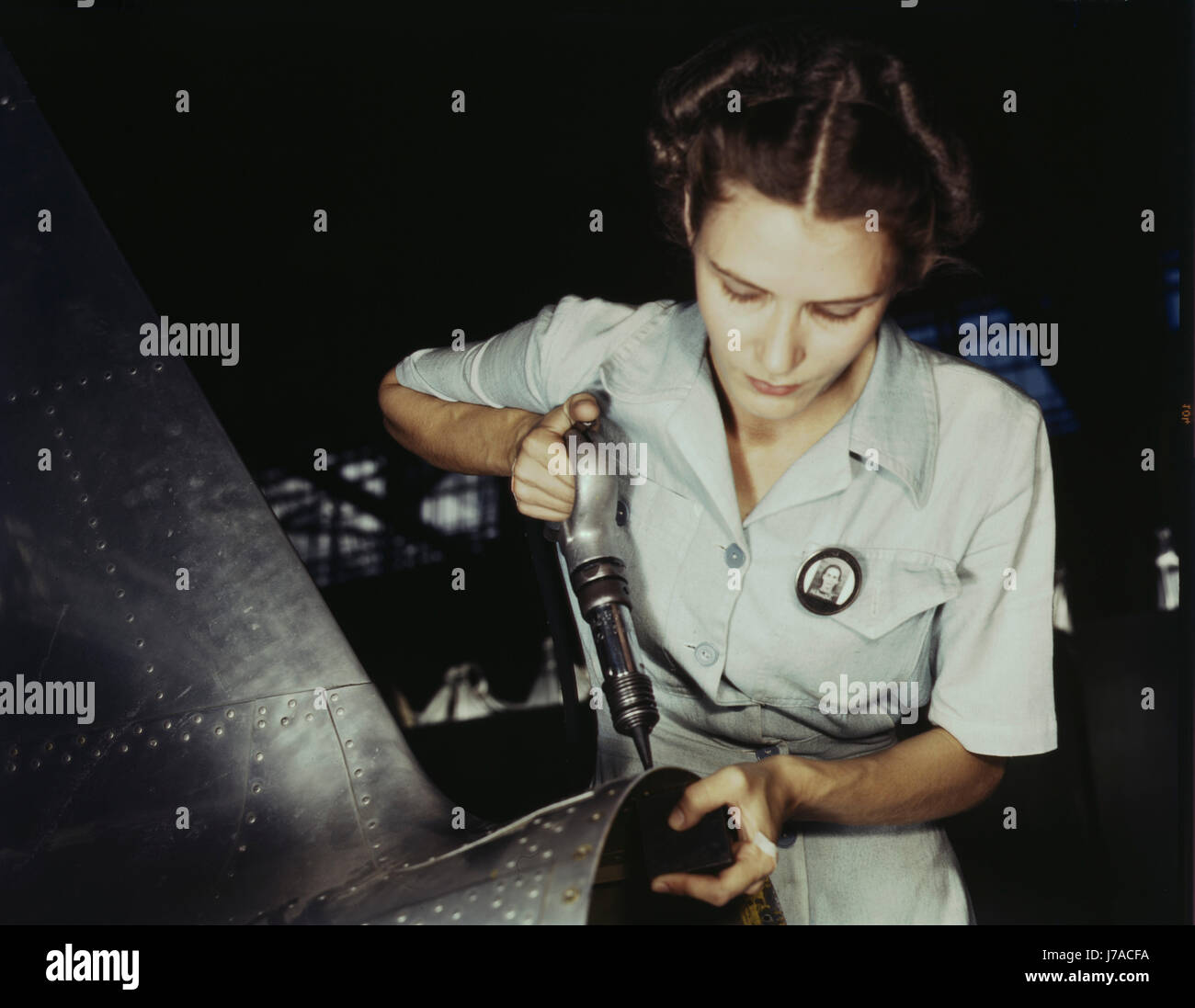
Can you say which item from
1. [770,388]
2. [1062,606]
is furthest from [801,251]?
[1062,606]

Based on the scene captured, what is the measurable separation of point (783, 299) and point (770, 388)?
0.14 metres

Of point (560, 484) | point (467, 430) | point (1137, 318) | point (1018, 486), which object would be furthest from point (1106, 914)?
point (467, 430)

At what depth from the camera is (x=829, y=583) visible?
1372 millimetres

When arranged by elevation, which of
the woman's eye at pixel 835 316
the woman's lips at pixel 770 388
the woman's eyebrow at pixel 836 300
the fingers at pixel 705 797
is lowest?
the fingers at pixel 705 797

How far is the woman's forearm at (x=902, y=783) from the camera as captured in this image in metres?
1.29

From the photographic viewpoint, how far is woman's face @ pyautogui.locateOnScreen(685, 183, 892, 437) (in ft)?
4.24

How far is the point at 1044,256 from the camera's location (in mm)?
1521

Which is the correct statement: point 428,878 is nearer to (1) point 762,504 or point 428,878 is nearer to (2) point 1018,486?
(1) point 762,504

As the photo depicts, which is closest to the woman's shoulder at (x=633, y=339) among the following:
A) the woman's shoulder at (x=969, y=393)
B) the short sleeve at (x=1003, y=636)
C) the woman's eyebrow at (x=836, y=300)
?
the woman's eyebrow at (x=836, y=300)

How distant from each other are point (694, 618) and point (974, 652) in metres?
0.40

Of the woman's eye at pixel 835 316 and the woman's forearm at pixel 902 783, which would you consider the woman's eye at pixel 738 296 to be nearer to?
the woman's eye at pixel 835 316

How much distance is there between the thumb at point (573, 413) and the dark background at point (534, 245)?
0.85ft

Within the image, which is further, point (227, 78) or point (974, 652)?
point (227, 78)

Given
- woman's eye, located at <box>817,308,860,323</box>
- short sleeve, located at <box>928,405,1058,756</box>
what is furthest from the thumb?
short sleeve, located at <box>928,405,1058,756</box>
